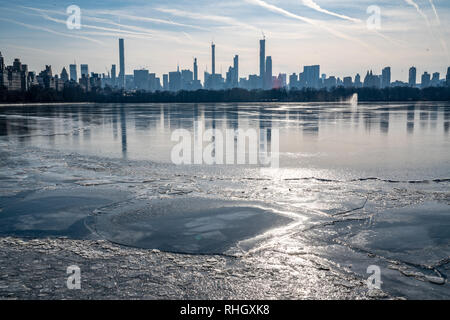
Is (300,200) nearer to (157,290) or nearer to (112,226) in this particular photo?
(112,226)

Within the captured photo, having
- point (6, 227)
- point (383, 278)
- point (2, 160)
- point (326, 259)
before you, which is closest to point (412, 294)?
point (383, 278)
